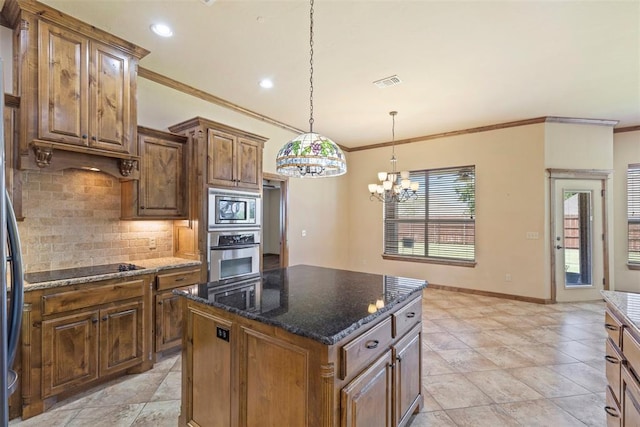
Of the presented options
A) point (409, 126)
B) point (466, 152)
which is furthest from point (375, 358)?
point (466, 152)

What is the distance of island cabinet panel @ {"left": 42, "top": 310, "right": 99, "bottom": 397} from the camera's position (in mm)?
2152

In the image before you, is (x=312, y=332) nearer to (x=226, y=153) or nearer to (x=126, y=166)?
(x=126, y=166)

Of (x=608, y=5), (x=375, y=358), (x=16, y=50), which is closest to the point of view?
(x=375, y=358)

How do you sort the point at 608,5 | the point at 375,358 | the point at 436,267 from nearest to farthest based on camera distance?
the point at 375,358, the point at 608,5, the point at 436,267

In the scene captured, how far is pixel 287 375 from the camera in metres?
1.36

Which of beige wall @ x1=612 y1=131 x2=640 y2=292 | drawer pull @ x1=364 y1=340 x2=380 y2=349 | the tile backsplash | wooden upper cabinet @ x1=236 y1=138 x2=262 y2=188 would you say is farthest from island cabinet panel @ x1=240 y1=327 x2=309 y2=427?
beige wall @ x1=612 y1=131 x2=640 y2=292

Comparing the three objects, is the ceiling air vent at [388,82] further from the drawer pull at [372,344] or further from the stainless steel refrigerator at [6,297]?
the stainless steel refrigerator at [6,297]

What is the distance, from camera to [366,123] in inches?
207

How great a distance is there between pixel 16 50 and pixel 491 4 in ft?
11.7

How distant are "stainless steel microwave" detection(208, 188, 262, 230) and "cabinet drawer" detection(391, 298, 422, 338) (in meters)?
2.25

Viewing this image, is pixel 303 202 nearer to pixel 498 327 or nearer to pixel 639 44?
pixel 498 327

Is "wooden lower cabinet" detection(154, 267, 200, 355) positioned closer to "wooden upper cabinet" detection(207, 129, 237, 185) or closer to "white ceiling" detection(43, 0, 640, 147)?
"wooden upper cabinet" detection(207, 129, 237, 185)

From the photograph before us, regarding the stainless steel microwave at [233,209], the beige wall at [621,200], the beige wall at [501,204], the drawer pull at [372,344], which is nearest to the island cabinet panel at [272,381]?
A: the drawer pull at [372,344]

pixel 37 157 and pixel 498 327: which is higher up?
pixel 37 157
